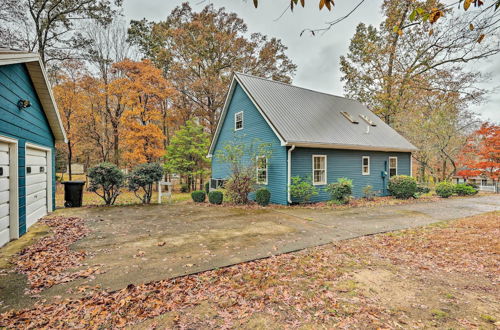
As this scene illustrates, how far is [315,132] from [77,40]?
1550 cm

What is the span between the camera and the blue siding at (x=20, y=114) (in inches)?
184

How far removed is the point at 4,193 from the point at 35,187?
197 centimetres

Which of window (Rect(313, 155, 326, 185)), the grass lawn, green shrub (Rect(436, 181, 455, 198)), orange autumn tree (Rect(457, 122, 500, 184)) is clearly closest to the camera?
the grass lawn

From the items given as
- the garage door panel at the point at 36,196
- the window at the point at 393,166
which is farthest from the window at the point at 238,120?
the window at the point at 393,166

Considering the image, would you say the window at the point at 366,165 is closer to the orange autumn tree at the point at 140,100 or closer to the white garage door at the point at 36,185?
the orange autumn tree at the point at 140,100

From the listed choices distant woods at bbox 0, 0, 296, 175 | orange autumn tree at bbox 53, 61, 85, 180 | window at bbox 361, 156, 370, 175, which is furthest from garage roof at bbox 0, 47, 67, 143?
window at bbox 361, 156, 370, 175

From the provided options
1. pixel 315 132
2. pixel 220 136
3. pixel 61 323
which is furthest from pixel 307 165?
pixel 61 323

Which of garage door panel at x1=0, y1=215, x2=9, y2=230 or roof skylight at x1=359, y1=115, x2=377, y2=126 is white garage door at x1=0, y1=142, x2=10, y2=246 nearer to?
garage door panel at x1=0, y1=215, x2=9, y2=230

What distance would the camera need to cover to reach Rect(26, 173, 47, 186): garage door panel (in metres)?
5.78

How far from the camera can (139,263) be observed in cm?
377

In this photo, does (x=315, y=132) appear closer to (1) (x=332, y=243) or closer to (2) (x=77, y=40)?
(1) (x=332, y=243)

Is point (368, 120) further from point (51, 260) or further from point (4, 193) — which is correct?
point (4, 193)

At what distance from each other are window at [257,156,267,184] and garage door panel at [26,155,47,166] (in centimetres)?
747

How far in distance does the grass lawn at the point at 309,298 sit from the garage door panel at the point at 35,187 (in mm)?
4495
